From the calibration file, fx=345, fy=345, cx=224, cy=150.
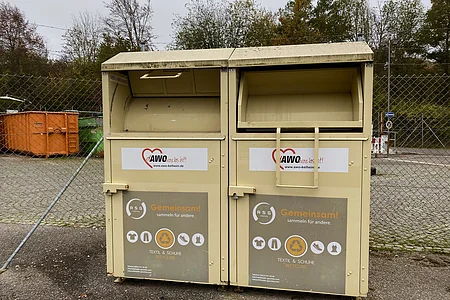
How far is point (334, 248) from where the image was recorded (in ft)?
8.63

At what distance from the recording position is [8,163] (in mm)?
13102

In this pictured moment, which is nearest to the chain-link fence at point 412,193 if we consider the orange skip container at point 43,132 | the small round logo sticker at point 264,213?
the small round logo sticker at point 264,213

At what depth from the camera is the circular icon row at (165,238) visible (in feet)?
9.32

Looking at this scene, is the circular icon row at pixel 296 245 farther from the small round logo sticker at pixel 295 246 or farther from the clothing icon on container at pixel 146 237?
the clothing icon on container at pixel 146 237

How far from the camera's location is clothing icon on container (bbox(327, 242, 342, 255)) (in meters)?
2.62

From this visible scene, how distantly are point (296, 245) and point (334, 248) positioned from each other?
11.2 inches

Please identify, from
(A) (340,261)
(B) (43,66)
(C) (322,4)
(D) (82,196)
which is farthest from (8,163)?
(C) (322,4)

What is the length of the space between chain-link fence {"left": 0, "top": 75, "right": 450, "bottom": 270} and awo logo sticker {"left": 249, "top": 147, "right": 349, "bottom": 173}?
78.3 inches

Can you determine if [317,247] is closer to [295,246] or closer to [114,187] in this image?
[295,246]

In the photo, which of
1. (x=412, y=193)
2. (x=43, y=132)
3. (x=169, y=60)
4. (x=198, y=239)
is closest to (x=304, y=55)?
(x=169, y=60)

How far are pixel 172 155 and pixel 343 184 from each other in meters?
1.35

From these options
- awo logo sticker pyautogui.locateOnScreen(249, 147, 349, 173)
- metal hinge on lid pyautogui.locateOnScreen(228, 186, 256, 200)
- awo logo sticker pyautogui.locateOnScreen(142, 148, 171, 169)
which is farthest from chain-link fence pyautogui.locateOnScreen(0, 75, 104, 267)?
awo logo sticker pyautogui.locateOnScreen(249, 147, 349, 173)

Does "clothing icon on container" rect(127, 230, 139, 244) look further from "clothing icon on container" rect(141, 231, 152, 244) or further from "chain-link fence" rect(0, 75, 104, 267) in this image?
"chain-link fence" rect(0, 75, 104, 267)

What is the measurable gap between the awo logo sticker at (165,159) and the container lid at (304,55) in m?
0.77
